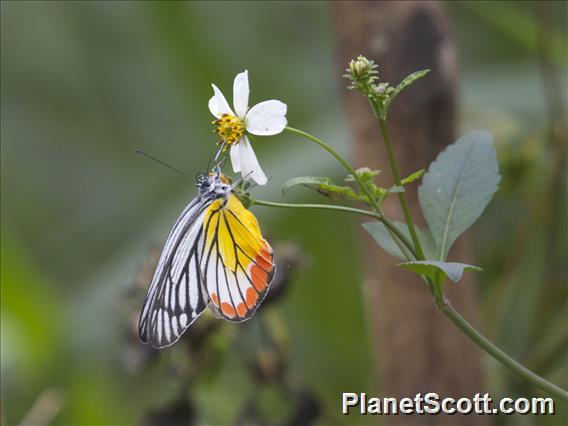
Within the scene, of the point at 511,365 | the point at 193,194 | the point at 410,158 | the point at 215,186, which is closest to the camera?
the point at 511,365

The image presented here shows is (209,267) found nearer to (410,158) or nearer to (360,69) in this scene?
(360,69)

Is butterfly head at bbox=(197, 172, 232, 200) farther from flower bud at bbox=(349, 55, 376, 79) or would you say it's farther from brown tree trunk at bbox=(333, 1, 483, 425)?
brown tree trunk at bbox=(333, 1, 483, 425)

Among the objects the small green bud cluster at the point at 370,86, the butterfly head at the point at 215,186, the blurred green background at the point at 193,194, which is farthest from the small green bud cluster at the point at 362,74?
the blurred green background at the point at 193,194

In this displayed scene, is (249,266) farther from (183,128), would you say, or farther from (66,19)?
(66,19)

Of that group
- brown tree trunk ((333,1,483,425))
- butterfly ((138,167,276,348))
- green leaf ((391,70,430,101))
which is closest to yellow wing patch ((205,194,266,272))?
butterfly ((138,167,276,348))

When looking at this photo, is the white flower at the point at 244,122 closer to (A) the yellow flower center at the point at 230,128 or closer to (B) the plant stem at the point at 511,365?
(A) the yellow flower center at the point at 230,128

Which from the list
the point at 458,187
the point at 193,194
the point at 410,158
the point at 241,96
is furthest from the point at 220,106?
the point at 193,194
